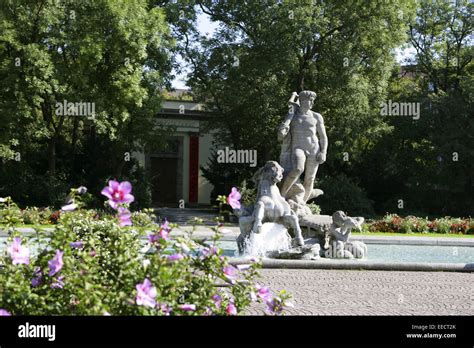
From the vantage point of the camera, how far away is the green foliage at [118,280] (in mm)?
3551

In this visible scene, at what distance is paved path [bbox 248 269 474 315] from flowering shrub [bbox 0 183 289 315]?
2.20m

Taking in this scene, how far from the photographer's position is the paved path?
7.15 meters

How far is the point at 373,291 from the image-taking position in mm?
8500

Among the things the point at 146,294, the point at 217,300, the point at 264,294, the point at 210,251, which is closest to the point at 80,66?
the point at 210,251

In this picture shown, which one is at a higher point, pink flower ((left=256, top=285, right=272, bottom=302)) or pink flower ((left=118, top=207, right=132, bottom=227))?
pink flower ((left=118, top=207, right=132, bottom=227))

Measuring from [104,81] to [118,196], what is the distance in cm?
2121

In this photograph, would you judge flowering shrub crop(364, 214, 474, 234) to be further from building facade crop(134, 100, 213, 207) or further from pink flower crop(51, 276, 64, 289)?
building facade crop(134, 100, 213, 207)

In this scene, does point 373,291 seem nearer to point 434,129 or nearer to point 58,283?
point 58,283

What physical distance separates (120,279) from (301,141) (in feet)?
32.7

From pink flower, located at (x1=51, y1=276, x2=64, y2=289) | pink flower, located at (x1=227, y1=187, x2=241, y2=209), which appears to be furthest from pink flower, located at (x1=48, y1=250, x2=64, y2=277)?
pink flower, located at (x1=227, y1=187, x2=241, y2=209)

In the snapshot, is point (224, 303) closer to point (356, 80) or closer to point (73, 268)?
point (73, 268)

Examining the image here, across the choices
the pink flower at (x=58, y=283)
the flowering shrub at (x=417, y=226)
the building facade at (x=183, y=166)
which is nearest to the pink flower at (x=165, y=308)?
the pink flower at (x=58, y=283)

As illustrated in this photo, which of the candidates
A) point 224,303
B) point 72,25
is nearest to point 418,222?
point 72,25

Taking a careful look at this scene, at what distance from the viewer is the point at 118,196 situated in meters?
3.64
